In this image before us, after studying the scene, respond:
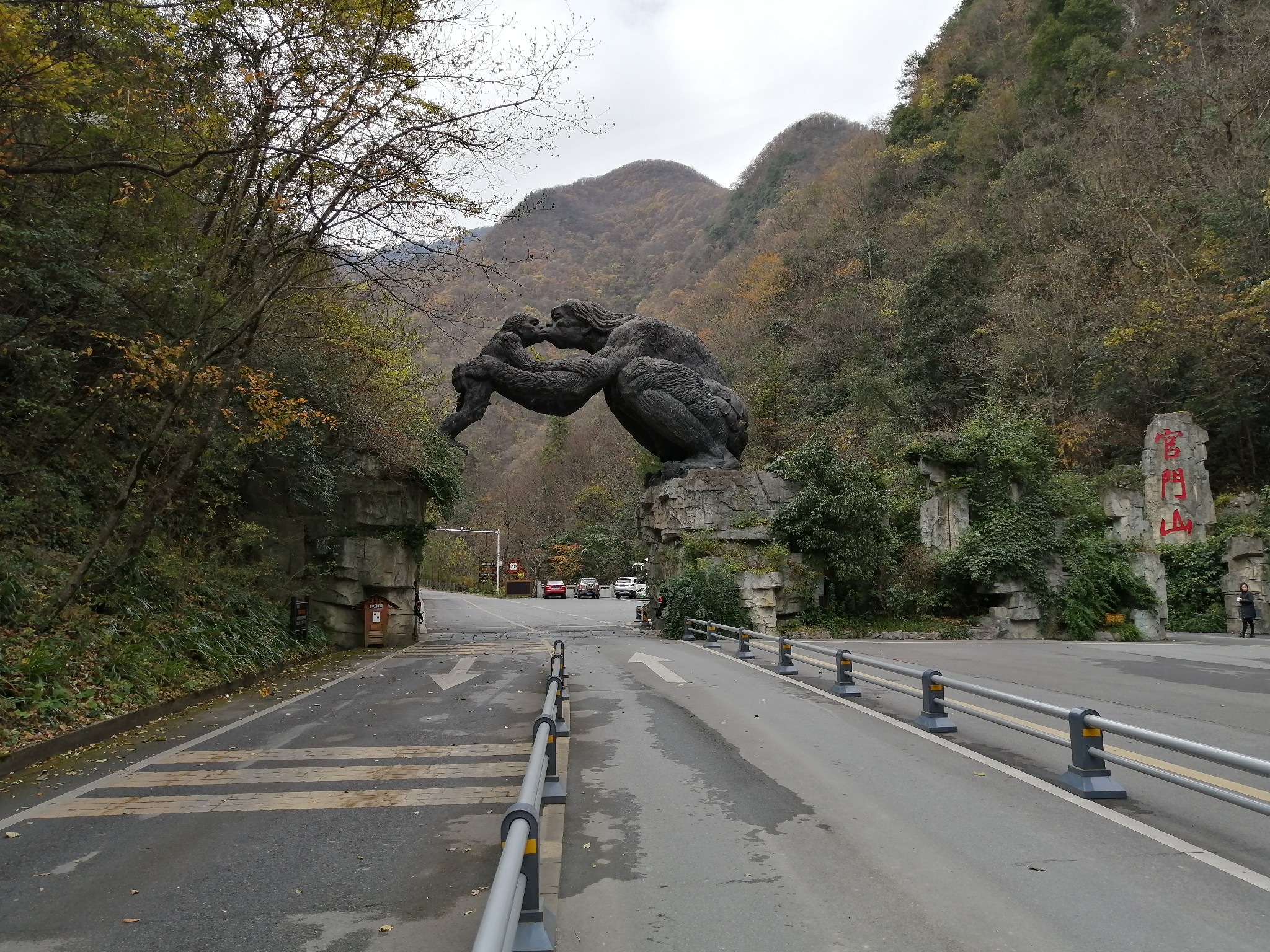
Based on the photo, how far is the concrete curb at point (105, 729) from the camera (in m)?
6.94

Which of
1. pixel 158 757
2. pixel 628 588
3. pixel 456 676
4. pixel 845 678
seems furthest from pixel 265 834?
pixel 628 588

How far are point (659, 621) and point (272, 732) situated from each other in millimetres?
14118

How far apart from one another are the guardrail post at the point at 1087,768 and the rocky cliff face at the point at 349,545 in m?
15.1

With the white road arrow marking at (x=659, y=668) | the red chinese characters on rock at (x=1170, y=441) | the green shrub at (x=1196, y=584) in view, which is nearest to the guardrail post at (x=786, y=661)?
the white road arrow marking at (x=659, y=668)

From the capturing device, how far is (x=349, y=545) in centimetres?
1795

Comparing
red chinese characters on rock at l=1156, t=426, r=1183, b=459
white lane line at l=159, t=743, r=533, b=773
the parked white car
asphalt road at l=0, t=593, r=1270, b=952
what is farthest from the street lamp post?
asphalt road at l=0, t=593, r=1270, b=952

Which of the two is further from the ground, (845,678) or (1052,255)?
(1052,255)

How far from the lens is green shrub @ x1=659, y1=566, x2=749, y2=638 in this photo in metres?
19.8

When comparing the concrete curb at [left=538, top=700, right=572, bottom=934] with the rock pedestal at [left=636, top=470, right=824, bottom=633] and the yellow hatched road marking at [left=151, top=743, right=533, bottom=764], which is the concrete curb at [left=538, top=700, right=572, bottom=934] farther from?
the rock pedestal at [left=636, top=470, right=824, bottom=633]

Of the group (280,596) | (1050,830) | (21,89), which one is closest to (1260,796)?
(1050,830)

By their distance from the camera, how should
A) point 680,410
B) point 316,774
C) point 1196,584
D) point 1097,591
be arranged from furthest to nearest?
point 1196,584
point 680,410
point 1097,591
point 316,774

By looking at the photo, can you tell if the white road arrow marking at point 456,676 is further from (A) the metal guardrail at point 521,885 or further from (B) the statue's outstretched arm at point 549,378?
(B) the statue's outstretched arm at point 549,378

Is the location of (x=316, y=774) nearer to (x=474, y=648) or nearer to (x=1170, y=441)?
(x=474, y=648)

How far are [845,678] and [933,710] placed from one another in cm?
229
